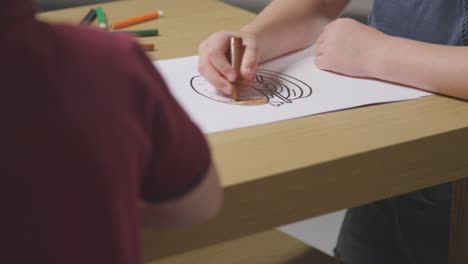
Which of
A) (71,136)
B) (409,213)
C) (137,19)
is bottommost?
(409,213)

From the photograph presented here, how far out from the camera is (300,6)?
0.89m

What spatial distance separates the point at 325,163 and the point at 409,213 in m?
0.47

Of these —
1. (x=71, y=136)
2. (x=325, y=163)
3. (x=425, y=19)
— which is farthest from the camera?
(x=425, y=19)

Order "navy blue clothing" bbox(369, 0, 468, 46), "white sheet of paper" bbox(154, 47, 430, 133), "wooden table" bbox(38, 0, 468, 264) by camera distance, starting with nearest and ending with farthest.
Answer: "wooden table" bbox(38, 0, 468, 264)
"white sheet of paper" bbox(154, 47, 430, 133)
"navy blue clothing" bbox(369, 0, 468, 46)

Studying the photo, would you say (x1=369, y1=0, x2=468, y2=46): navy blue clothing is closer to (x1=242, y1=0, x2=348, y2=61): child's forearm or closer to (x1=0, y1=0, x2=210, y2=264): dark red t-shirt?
(x1=242, y1=0, x2=348, y2=61): child's forearm

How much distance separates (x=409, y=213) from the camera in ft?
3.18

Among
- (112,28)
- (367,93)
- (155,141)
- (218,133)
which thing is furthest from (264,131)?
(112,28)

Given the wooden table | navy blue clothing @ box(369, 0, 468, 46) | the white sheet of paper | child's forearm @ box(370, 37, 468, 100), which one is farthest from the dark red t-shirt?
navy blue clothing @ box(369, 0, 468, 46)

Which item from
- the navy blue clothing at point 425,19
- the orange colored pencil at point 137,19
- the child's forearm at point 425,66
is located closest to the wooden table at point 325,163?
the child's forearm at point 425,66

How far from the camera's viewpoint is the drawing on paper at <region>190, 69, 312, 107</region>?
68cm

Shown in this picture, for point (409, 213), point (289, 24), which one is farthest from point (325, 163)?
point (409, 213)

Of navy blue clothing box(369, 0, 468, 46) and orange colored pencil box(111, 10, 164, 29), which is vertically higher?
navy blue clothing box(369, 0, 468, 46)

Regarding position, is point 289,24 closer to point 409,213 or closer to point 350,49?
point 350,49

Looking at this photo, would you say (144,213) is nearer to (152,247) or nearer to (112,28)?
(152,247)
